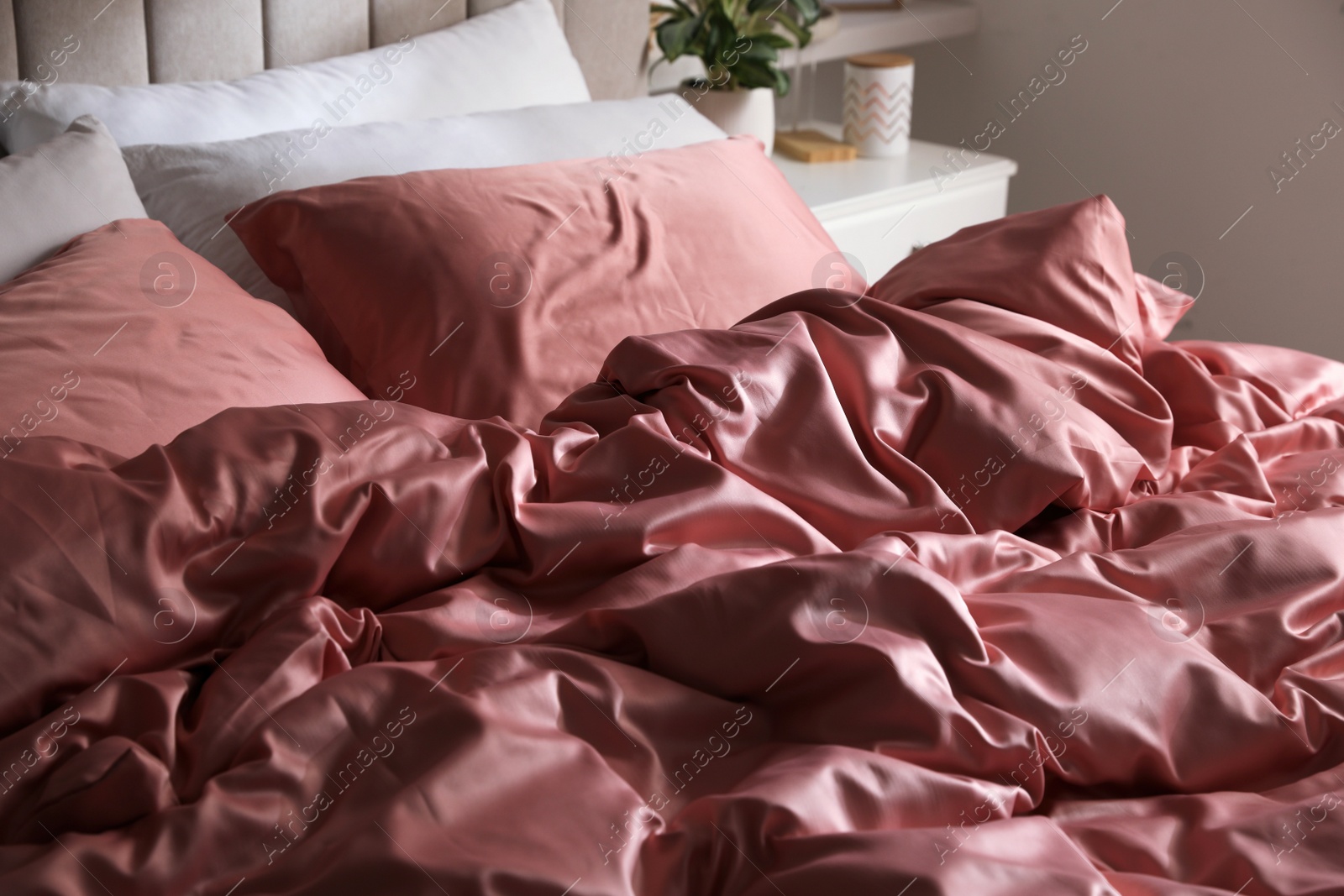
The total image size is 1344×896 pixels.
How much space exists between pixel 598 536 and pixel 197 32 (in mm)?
1154

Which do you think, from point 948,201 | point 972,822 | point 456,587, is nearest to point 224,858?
point 456,587

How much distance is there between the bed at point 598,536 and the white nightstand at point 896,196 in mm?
652

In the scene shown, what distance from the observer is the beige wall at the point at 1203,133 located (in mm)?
2592

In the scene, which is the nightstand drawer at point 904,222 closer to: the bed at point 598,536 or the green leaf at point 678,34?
the green leaf at point 678,34

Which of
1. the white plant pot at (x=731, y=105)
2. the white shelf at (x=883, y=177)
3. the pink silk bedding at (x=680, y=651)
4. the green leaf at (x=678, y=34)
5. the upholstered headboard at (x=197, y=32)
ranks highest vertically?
the upholstered headboard at (x=197, y=32)

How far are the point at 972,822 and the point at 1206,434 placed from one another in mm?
792

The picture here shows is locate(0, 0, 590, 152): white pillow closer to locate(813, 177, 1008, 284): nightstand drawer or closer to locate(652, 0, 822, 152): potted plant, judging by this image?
locate(652, 0, 822, 152): potted plant

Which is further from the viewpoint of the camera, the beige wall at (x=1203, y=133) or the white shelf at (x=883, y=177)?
the beige wall at (x=1203, y=133)

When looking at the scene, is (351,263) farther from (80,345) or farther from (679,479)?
(679,479)

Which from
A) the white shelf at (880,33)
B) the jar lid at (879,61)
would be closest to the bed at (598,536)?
the jar lid at (879,61)

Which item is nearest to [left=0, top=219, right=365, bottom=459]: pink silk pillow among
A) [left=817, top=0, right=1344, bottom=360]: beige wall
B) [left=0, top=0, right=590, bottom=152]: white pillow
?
[left=0, top=0, right=590, bottom=152]: white pillow

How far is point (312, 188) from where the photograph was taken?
1.43 m

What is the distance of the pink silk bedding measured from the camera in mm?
708

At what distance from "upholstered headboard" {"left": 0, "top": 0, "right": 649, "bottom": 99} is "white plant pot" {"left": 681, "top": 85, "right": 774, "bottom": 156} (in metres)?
0.33
